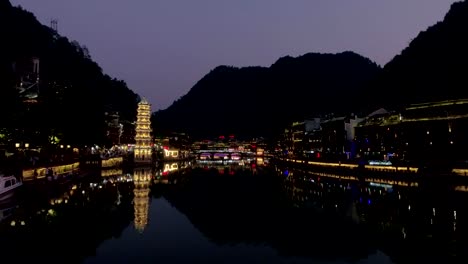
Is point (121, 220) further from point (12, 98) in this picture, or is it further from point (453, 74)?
point (453, 74)

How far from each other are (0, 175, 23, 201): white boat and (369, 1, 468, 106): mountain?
9352 centimetres

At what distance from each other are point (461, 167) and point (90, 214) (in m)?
47.5

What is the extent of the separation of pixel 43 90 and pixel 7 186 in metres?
50.4

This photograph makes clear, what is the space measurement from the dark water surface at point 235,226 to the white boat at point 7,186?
1104mm

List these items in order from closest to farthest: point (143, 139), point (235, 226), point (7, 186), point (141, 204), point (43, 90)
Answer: point (235, 226) < point (7, 186) < point (141, 204) < point (43, 90) < point (143, 139)

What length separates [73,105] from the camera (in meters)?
84.1

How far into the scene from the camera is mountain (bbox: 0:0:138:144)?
62.8 meters

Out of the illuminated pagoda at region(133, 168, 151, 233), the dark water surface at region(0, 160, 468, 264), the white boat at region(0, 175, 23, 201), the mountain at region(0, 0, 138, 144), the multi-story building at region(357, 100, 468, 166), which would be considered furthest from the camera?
the multi-story building at region(357, 100, 468, 166)

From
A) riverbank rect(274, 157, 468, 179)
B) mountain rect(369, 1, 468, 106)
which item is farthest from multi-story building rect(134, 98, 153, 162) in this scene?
mountain rect(369, 1, 468, 106)

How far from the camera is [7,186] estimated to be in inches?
1769

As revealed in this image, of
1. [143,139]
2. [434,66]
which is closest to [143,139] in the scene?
[143,139]

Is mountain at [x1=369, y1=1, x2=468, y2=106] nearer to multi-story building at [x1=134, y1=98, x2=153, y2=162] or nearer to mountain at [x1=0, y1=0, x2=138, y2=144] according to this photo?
multi-story building at [x1=134, y1=98, x2=153, y2=162]

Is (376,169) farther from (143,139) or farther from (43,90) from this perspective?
(143,139)

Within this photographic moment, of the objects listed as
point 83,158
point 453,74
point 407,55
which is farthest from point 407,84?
point 83,158
